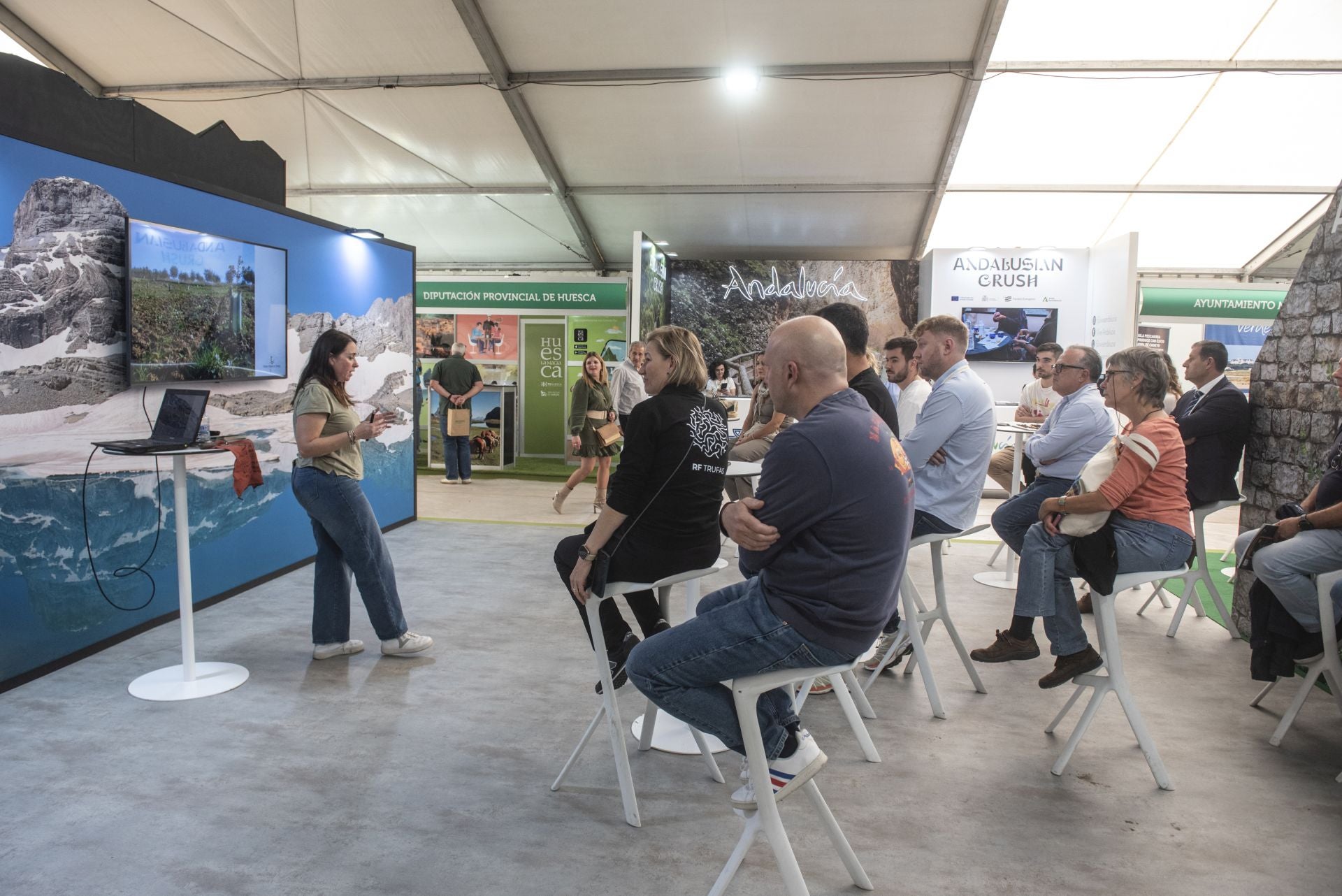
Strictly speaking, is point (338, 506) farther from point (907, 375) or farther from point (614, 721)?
point (907, 375)

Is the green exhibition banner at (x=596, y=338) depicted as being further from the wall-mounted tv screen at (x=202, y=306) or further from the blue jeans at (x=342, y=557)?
Result: the blue jeans at (x=342, y=557)

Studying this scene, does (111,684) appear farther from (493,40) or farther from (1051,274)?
(1051,274)

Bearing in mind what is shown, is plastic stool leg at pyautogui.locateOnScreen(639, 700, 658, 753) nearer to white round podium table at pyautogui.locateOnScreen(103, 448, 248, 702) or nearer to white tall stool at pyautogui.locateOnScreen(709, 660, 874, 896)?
white tall stool at pyautogui.locateOnScreen(709, 660, 874, 896)

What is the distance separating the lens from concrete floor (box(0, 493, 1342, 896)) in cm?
239

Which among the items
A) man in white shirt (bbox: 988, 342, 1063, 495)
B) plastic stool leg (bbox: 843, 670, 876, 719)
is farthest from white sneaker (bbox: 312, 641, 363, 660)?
man in white shirt (bbox: 988, 342, 1063, 495)

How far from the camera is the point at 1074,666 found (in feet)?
10.5

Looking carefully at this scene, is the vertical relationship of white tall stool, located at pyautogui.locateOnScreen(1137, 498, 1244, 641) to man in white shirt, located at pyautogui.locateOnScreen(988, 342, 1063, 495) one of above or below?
below

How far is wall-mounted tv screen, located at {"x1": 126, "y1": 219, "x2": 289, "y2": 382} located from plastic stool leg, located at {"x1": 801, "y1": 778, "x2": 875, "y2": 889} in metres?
3.64

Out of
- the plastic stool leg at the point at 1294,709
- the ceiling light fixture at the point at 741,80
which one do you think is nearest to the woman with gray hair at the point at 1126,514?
the plastic stool leg at the point at 1294,709

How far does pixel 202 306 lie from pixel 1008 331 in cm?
856

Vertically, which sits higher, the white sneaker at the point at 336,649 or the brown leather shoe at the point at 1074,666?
the brown leather shoe at the point at 1074,666

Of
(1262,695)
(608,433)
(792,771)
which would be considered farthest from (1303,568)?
(608,433)

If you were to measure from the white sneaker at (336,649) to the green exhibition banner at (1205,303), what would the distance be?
11.1 metres

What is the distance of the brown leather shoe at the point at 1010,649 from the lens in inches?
138
